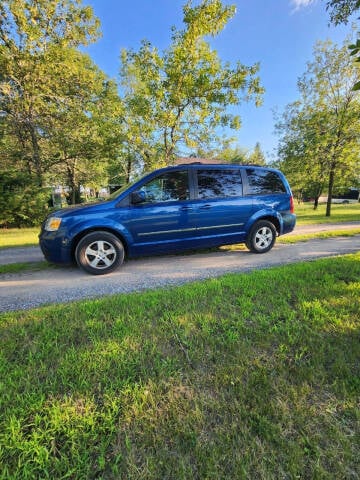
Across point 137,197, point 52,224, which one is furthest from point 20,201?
point 137,197

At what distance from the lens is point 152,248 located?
4.66 meters

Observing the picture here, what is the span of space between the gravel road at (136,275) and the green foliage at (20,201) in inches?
328

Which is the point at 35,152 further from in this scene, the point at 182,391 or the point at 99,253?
the point at 182,391

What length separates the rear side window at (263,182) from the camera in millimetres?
5390

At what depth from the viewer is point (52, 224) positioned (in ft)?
13.7

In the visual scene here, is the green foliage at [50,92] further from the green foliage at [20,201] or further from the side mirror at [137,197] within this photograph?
the side mirror at [137,197]

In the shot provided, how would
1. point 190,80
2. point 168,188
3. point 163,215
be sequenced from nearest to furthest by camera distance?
1. point 163,215
2. point 168,188
3. point 190,80

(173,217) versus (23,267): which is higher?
(173,217)

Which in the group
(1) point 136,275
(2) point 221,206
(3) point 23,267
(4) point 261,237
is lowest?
(1) point 136,275

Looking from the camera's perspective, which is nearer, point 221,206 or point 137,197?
point 137,197

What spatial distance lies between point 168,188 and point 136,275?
1901 mm

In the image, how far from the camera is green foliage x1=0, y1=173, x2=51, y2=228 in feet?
35.3

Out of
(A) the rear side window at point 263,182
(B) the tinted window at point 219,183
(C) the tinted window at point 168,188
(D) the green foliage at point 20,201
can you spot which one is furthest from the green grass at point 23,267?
(D) the green foliage at point 20,201

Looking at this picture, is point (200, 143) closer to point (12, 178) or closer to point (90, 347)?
point (12, 178)
